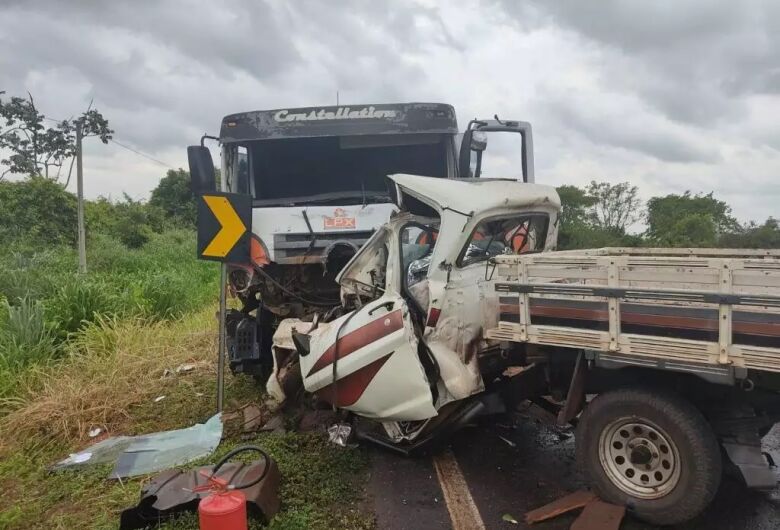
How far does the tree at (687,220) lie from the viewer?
15246 mm

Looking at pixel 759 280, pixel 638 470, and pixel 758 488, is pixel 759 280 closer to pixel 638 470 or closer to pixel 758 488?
pixel 758 488

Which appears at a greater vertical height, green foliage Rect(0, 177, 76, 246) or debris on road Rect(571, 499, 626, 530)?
green foliage Rect(0, 177, 76, 246)

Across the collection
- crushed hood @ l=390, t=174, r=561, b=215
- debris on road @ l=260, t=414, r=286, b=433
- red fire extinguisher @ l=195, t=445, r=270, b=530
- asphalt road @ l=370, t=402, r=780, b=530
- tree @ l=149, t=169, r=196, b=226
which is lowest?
asphalt road @ l=370, t=402, r=780, b=530

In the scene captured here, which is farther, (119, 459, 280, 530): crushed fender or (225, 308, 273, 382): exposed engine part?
(225, 308, 273, 382): exposed engine part

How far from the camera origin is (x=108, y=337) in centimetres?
781

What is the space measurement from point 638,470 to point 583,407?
0.51 m

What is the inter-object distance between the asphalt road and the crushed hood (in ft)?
6.48

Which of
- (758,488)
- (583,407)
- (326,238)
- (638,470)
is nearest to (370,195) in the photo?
(326,238)

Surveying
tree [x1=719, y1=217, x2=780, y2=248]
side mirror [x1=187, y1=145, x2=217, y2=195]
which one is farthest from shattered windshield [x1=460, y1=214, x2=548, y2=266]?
tree [x1=719, y1=217, x2=780, y2=248]

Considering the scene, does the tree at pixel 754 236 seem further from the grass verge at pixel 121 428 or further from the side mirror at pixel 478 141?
the grass verge at pixel 121 428

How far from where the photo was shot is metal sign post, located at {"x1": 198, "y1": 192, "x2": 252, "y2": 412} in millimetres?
5164

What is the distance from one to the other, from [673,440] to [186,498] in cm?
291

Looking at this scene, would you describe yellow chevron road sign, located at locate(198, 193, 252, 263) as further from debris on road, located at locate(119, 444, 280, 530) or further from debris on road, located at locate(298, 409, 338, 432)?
debris on road, located at locate(119, 444, 280, 530)

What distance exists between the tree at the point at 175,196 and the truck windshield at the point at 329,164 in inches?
1213
